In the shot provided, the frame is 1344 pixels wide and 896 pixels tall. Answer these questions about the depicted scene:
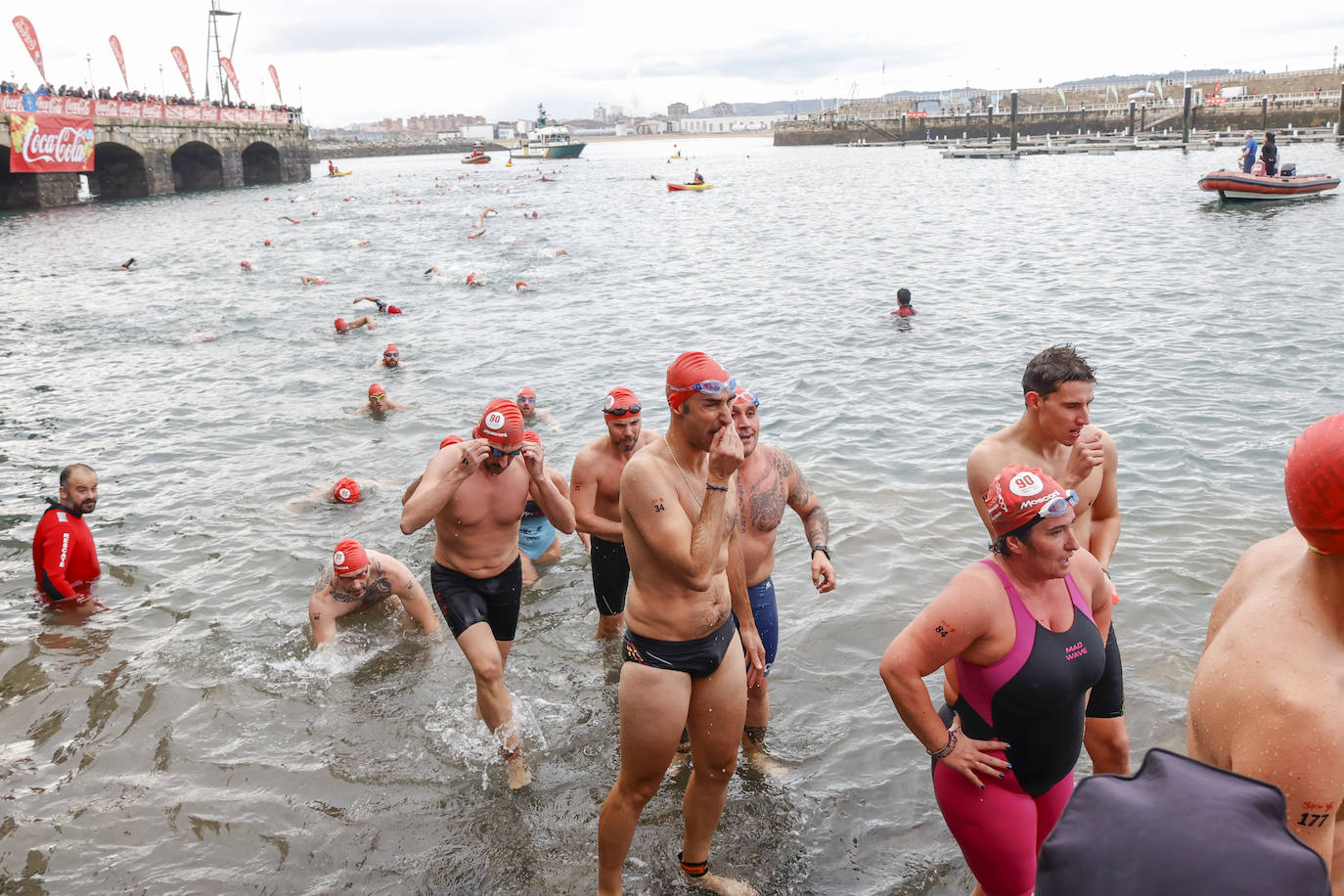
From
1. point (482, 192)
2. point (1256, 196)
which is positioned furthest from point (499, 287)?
point (482, 192)

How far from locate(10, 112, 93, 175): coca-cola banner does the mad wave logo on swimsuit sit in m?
49.5

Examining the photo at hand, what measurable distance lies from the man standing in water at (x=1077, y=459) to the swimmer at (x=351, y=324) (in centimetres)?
1683

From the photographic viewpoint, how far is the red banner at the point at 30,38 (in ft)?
161

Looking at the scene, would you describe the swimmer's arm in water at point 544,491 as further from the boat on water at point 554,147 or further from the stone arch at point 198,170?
the boat on water at point 554,147

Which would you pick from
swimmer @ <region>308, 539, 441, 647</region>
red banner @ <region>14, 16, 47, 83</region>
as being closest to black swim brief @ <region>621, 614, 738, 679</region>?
swimmer @ <region>308, 539, 441, 647</region>

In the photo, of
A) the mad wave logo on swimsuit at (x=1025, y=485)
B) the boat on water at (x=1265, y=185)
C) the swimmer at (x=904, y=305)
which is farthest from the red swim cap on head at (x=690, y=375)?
the boat on water at (x=1265, y=185)

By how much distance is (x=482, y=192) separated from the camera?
61188 millimetres

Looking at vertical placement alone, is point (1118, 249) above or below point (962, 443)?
above

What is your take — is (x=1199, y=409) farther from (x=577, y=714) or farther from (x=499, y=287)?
(x=499, y=287)

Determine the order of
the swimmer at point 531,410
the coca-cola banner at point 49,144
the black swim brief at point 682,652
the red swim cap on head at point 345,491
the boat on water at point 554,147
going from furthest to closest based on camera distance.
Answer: the boat on water at point 554,147 → the coca-cola banner at point 49,144 → the red swim cap on head at point 345,491 → the swimmer at point 531,410 → the black swim brief at point 682,652

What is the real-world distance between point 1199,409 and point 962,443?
335 cm

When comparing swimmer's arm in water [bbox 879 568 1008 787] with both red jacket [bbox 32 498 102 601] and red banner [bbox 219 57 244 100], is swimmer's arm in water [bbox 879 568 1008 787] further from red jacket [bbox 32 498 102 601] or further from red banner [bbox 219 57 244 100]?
red banner [bbox 219 57 244 100]

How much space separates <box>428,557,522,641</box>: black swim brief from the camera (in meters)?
5.39

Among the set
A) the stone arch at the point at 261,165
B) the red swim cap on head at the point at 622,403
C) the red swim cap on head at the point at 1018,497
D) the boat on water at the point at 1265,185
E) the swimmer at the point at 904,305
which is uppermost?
the stone arch at the point at 261,165
